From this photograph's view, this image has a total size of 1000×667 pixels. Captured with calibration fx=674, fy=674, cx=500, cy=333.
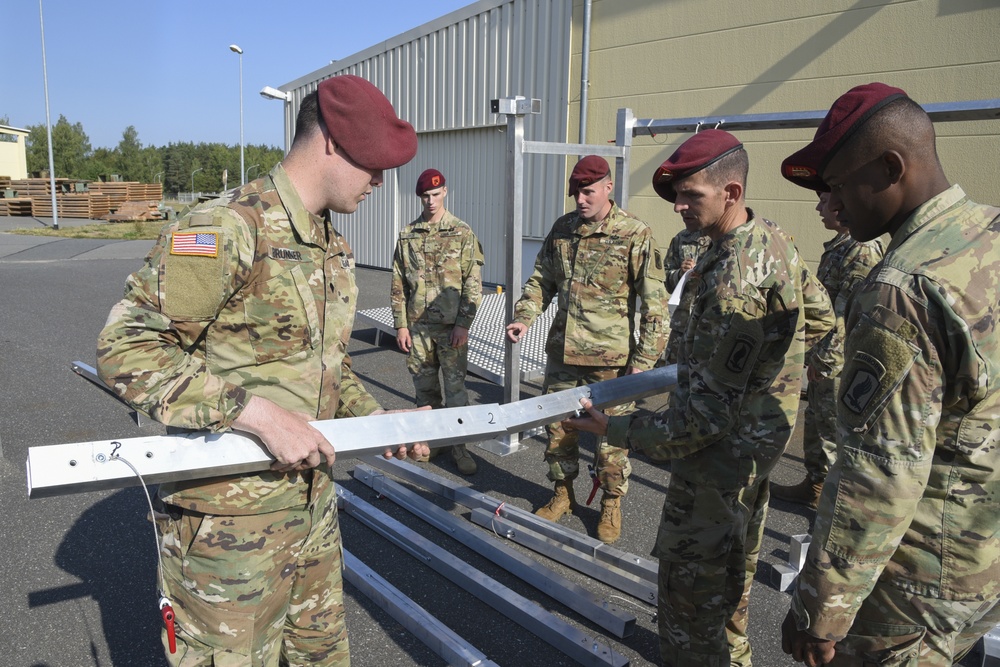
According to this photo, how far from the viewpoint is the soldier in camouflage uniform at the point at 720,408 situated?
234cm

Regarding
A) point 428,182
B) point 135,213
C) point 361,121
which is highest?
point 135,213

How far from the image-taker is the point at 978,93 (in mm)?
6641

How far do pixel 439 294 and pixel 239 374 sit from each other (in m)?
3.78

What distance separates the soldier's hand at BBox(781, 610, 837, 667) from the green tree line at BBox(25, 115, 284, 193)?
2123 inches

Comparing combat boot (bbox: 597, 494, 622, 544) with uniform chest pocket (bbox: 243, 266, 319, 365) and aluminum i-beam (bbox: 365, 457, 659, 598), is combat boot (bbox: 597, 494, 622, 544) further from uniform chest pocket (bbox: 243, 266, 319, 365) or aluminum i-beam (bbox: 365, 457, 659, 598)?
uniform chest pocket (bbox: 243, 266, 319, 365)

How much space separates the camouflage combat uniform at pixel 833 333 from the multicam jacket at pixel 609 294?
124 centimetres

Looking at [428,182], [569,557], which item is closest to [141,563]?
[569,557]

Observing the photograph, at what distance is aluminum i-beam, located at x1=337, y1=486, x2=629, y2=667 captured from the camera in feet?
9.84

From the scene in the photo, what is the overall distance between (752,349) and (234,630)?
183 centimetres

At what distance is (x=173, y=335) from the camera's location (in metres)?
1.74

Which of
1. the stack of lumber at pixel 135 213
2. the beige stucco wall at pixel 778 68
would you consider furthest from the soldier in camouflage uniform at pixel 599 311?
the stack of lumber at pixel 135 213

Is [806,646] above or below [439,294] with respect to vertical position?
below

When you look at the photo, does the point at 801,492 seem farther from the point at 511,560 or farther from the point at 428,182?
the point at 428,182

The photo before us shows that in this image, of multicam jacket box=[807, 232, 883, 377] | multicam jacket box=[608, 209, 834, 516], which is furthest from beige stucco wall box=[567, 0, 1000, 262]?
multicam jacket box=[608, 209, 834, 516]
